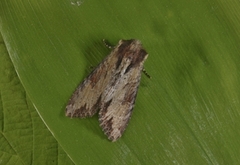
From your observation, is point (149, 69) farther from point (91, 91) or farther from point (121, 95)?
point (91, 91)

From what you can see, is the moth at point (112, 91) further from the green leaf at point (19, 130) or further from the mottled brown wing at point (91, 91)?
the green leaf at point (19, 130)

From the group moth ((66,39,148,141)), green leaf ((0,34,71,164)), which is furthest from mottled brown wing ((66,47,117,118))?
green leaf ((0,34,71,164))

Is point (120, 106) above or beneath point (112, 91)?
beneath

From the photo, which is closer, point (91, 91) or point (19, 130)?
point (91, 91)

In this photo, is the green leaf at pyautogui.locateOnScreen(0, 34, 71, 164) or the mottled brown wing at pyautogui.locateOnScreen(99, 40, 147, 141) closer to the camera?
the mottled brown wing at pyautogui.locateOnScreen(99, 40, 147, 141)

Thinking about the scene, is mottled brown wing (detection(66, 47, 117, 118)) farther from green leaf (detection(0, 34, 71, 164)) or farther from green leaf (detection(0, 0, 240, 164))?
green leaf (detection(0, 34, 71, 164))

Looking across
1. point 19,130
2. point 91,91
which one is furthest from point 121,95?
point 19,130

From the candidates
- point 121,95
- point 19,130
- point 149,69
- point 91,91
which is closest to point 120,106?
point 121,95

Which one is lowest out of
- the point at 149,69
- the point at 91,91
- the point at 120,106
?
the point at 120,106
